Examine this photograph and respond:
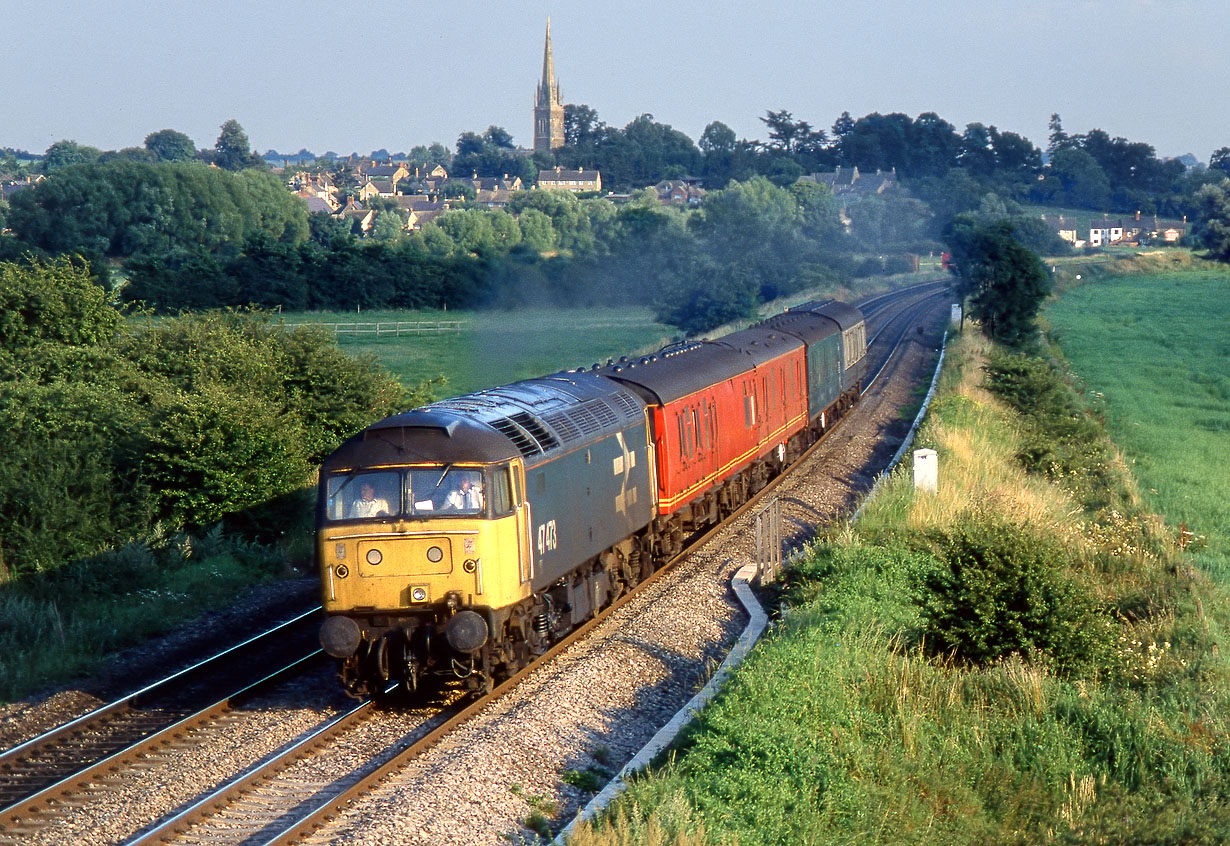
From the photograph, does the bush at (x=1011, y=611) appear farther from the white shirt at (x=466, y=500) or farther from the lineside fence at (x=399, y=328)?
the lineside fence at (x=399, y=328)

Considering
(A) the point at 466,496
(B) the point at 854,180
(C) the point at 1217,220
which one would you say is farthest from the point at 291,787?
(B) the point at 854,180

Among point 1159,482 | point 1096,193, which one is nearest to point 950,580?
point 1159,482

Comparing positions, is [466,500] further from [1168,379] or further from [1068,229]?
[1068,229]

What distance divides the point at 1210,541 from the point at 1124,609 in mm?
7107

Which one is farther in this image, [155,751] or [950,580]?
[950,580]

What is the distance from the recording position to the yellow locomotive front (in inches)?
471

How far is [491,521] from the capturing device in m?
12.0

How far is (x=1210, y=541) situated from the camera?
23.6 metres

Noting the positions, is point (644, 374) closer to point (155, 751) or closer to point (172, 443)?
point (172, 443)

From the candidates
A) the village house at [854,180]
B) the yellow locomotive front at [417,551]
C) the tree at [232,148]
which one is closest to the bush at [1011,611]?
the yellow locomotive front at [417,551]

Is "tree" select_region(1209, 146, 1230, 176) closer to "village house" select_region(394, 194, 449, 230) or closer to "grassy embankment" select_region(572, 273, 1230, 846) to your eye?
"village house" select_region(394, 194, 449, 230)

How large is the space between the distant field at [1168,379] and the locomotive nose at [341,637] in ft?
49.2

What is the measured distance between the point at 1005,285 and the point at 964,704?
123 ft

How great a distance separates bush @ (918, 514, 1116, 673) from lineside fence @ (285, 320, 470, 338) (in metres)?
42.5
